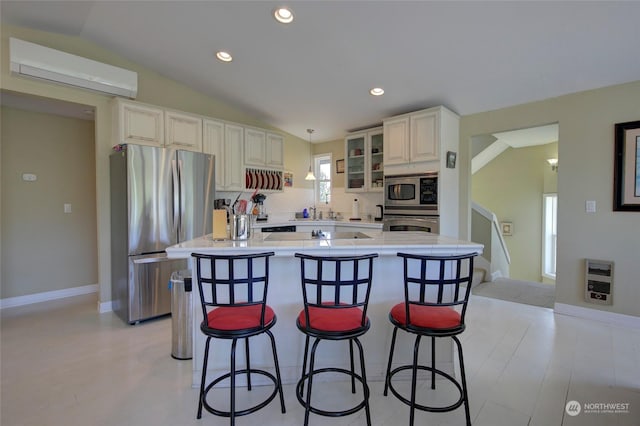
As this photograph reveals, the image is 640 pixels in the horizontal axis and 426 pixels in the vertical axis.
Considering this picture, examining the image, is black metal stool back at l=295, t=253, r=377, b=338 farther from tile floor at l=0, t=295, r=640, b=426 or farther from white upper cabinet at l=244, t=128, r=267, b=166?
white upper cabinet at l=244, t=128, r=267, b=166

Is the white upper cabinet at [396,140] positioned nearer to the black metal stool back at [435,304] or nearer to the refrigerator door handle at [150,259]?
the black metal stool back at [435,304]

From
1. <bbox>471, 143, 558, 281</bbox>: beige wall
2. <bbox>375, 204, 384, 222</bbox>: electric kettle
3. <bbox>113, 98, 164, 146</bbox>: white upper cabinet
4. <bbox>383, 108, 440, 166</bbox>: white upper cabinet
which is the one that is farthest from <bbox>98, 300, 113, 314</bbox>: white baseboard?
<bbox>471, 143, 558, 281</bbox>: beige wall

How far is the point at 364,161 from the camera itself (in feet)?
16.5

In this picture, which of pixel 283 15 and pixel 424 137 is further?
pixel 424 137

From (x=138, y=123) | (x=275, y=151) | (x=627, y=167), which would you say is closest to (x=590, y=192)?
(x=627, y=167)

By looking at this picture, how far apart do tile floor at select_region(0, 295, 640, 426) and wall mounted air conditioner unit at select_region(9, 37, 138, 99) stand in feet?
8.40

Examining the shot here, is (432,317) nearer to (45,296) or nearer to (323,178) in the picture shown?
(323,178)

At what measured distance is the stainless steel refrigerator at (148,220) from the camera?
126 inches

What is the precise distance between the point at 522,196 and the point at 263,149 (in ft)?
18.0

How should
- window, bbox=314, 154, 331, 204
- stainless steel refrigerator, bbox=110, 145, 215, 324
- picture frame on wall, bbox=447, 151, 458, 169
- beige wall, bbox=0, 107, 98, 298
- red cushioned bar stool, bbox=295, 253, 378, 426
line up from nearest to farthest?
red cushioned bar stool, bbox=295, 253, 378, 426
stainless steel refrigerator, bbox=110, 145, 215, 324
beige wall, bbox=0, 107, 98, 298
picture frame on wall, bbox=447, 151, 458, 169
window, bbox=314, 154, 331, 204

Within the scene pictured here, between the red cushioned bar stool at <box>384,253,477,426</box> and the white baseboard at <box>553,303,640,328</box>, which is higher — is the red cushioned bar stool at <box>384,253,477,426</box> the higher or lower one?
the higher one

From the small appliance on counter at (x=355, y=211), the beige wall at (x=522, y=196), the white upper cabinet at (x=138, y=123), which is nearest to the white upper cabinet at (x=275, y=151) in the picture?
the small appliance on counter at (x=355, y=211)

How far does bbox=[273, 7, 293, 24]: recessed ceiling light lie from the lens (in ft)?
8.61

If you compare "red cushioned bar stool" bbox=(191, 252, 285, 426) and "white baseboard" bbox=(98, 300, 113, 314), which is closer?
"red cushioned bar stool" bbox=(191, 252, 285, 426)
